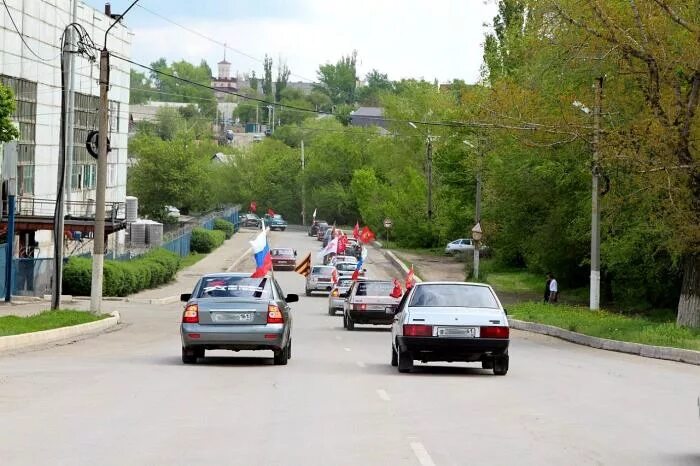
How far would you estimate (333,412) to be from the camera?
571 inches

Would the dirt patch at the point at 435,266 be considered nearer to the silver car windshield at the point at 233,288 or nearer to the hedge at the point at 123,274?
the hedge at the point at 123,274

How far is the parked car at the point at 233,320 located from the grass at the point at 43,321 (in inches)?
265

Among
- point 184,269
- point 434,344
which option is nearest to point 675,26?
point 434,344

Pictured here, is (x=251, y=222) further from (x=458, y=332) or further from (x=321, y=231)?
(x=458, y=332)

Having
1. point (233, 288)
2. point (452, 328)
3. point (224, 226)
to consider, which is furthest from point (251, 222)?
point (452, 328)

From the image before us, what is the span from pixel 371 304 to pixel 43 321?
10070 mm

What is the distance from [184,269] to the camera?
7912 centimetres

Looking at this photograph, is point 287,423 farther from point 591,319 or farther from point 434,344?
point 591,319

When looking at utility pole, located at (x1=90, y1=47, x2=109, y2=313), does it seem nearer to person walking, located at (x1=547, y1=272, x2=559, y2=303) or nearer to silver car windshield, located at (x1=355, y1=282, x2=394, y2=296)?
silver car windshield, located at (x1=355, y1=282, x2=394, y2=296)

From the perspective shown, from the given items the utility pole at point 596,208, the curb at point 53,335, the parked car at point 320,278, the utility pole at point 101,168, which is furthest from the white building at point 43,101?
the utility pole at point 596,208

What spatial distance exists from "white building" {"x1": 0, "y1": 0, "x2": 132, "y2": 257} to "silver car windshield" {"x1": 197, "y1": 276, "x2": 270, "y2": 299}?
3009 cm

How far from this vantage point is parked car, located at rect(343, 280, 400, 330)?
1475 inches

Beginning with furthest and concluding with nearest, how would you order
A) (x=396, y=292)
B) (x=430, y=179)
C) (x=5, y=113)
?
(x=430, y=179), (x=5, y=113), (x=396, y=292)

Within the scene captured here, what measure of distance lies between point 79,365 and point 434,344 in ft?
19.9
